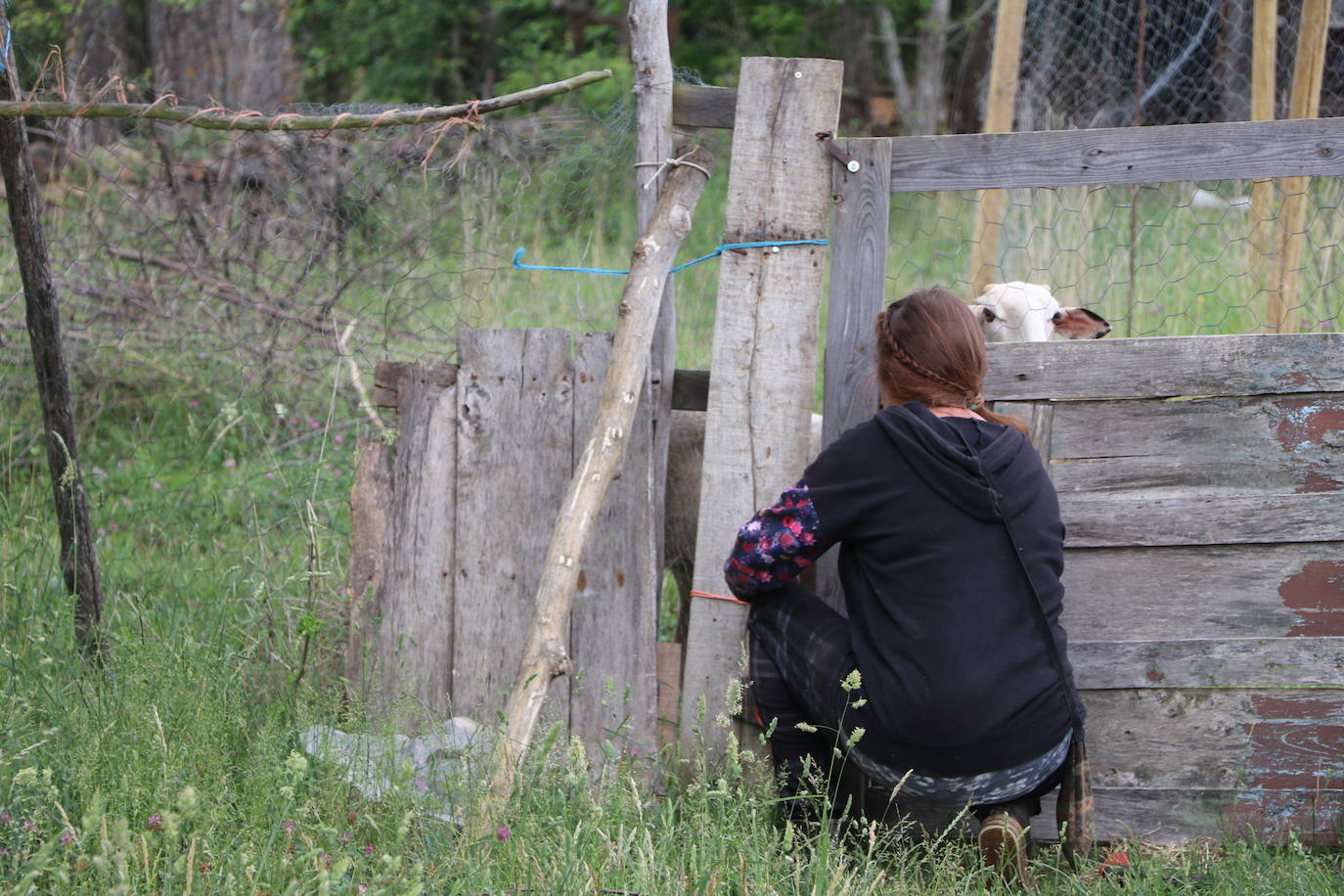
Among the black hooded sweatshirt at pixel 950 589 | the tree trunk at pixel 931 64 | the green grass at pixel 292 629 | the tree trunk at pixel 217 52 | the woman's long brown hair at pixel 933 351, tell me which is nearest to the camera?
the green grass at pixel 292 629

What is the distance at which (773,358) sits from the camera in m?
3.15

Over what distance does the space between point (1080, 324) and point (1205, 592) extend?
0.79 meters

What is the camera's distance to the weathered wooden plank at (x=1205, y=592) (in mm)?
3070

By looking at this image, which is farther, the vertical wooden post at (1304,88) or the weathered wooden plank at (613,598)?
the vertical wooden post at (1304,88)

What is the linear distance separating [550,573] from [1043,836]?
1.57 metres

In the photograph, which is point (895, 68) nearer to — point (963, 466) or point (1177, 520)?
point (1177, 520)

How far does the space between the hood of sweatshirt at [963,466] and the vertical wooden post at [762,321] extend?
1.61ft

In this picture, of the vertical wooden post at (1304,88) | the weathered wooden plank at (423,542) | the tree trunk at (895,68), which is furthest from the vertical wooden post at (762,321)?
the tree trunk at (895,68)

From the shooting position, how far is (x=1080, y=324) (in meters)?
3.19

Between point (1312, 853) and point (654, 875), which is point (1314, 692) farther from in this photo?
point (654, 875)

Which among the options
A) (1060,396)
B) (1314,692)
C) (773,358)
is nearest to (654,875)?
(773,358)

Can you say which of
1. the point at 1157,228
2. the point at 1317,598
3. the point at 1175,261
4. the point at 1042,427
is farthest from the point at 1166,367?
the point at 1157,228

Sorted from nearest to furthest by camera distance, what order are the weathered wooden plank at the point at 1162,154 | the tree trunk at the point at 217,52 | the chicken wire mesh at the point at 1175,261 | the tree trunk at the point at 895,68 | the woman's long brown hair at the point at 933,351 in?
the woman's long brown hair at the point at 933,351 < the weathered wooden plank at the point at 1162,154 < the chicken wire mesh at the point at 1175,261 < the tree trunk at the point at 217,52 < the tree trunk at the point at 895,68

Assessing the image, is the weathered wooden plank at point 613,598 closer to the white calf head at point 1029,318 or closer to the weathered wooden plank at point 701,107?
the weathered wooden plank at point 701,107
